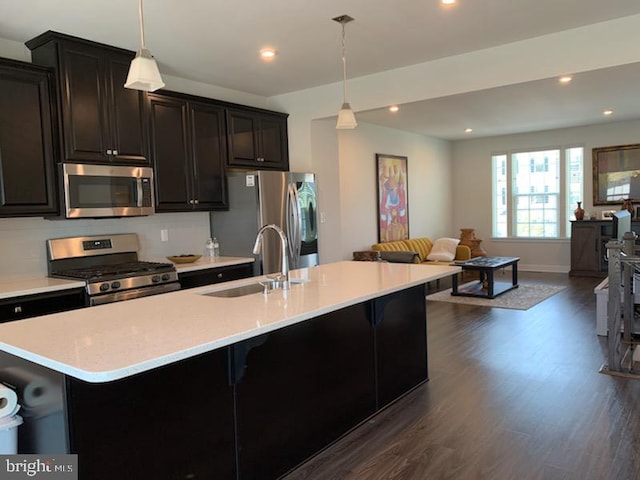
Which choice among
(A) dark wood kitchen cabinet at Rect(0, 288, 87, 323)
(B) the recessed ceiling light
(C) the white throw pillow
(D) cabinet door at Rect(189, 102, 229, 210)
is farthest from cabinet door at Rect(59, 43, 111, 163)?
(C) the white throw pillow

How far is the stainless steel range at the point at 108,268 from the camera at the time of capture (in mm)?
3422

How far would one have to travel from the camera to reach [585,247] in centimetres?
811

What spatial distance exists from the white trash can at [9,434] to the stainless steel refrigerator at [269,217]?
9.44 feet

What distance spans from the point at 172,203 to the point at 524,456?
330 centimetres

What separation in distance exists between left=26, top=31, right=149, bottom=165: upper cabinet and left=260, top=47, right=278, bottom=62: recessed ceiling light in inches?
41.0

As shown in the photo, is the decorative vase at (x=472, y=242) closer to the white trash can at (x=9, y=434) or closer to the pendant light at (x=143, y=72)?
the pendant light at (x=143, y=72)

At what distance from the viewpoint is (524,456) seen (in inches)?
96.3

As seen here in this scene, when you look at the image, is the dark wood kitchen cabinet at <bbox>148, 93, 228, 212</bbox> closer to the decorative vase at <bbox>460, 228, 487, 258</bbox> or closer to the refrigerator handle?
the refrigerator handle

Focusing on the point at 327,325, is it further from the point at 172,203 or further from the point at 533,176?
the point at 533,176

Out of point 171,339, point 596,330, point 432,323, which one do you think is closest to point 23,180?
point 171,339

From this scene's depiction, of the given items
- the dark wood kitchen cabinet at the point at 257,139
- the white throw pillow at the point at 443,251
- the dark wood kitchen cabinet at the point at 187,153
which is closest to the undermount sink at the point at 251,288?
the dark wood kitchen cabinet at the point at 187,153

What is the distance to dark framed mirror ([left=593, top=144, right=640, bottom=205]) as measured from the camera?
7.95m

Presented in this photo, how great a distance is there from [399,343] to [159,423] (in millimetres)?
1809

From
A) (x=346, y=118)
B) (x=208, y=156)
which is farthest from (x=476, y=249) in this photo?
(x=346, y=118)
